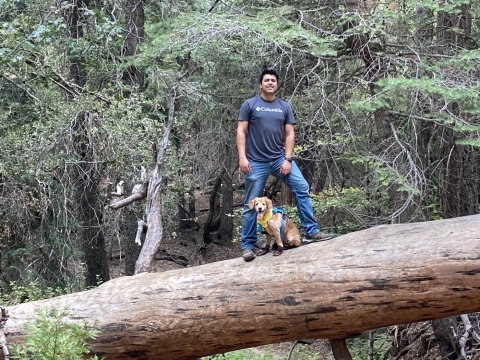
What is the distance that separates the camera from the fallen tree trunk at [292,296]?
5.00 metres

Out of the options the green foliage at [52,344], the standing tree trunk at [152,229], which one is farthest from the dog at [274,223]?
the green foliage at [52,344]

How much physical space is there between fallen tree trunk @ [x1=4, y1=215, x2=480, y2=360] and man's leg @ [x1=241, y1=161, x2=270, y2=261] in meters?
0.26

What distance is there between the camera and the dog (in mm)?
5566

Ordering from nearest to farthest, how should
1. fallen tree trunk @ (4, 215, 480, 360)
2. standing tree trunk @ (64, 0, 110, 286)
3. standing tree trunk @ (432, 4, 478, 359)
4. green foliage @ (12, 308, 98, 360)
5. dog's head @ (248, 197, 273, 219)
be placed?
green foliage @ (12, 308, 98, 360), fallen tree trunk @ (4, 215, 480, 360), dog's head @ (248, 197, 273, 219), standing tree trunk @ (432, 4, 478, 359), standing tree trunk @ (64, 0, 110, 286)

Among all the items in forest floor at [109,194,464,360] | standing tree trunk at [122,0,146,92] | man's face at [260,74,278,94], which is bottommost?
forest floor at [109,194,464,360]

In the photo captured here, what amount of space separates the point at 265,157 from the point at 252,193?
41 cm

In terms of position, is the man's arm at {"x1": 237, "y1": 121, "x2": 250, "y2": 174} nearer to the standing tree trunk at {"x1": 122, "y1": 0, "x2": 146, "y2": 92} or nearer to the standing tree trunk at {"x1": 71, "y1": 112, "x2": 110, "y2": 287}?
the standing tree trunk at {"x1": 71, "y1": 112, "x2": 110, "y2": 287}

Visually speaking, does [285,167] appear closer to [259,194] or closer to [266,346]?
[259,194]

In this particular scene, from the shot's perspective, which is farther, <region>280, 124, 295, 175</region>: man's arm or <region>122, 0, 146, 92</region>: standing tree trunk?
<region>122, 0, 146, 92</region>: standing tree trunk

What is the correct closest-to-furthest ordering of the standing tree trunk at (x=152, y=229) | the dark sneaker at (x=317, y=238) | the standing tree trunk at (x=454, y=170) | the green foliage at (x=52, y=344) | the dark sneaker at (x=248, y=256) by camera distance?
the green foliage at (x=52, y=344) < the dark sneaker at (x=248, y=256) < the dark sneaker at (x=317, y=238) < the standing tree trunk at (x=152, y=229) < the standing tree trunk at (x=454, y=170)

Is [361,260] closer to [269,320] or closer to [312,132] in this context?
[269,320]

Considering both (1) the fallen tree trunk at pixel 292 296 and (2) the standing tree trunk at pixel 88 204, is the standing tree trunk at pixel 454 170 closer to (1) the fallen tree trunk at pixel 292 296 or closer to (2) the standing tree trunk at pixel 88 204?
(1) the fallen tree trunk at pixel 292 296

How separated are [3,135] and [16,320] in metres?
4.98

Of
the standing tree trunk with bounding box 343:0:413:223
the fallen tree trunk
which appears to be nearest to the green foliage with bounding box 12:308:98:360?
the fallen tree trunk
